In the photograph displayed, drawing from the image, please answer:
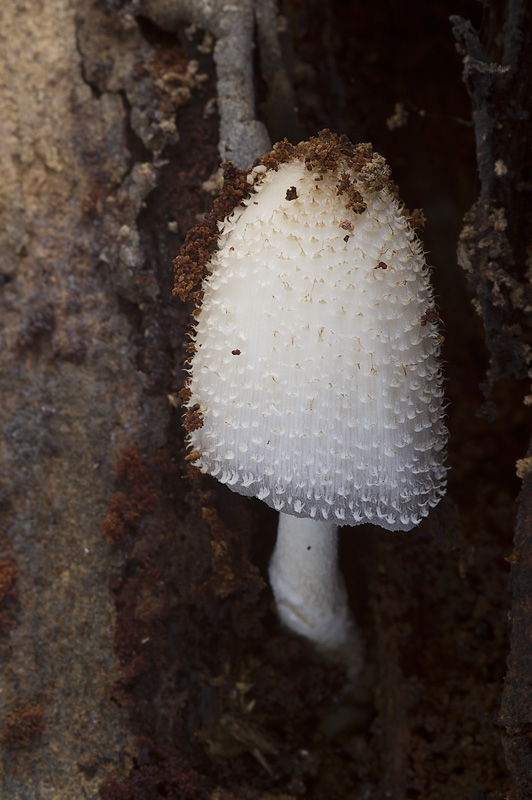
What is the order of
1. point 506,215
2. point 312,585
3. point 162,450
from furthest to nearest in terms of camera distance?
point 312,585, point 162,450, point 506,215

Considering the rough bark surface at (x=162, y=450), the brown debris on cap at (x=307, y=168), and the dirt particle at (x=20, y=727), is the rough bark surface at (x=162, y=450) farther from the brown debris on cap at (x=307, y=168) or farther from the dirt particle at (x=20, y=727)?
the brown debris on cap at (x=307, y=168)

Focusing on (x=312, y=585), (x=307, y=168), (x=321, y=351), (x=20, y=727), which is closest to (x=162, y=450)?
(x=312, y=585)

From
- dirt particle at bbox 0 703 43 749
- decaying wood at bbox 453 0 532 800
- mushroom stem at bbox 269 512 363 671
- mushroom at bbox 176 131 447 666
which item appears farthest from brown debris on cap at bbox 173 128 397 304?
dirt particle at bbox 0 703 43 749

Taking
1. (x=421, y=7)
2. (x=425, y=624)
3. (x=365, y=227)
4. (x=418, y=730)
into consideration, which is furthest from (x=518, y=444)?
(x=421, y=7)

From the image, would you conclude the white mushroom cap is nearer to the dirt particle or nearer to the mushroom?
the mushroom

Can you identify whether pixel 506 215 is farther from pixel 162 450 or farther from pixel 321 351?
pixel 162 450

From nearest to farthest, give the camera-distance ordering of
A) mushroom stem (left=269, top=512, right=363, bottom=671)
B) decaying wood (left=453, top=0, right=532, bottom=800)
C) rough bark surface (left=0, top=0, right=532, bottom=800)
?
1. decaying wood (left=453, top=0, right=532, bottom=800)
2. rough bark surface (left=0, top=0, right=532, bottom=800)
3. mushroom stem (left=269, top=512, right=363, bottom=671)
